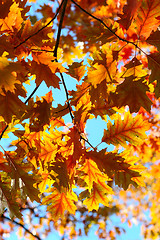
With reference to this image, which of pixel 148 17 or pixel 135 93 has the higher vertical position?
pixel 148 17

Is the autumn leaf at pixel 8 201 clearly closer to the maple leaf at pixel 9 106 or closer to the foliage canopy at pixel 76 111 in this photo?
the foliage canopy at pixel 76 111

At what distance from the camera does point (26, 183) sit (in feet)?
4.22

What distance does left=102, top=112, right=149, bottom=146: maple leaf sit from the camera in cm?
133

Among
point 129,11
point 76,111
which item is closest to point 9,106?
point 76,111

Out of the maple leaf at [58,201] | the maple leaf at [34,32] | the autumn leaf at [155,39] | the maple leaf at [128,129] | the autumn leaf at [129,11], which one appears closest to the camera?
the autumn leaf at [129,11]

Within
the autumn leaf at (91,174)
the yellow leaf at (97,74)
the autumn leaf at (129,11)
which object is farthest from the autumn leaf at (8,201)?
the autumn leaf at (129,11)

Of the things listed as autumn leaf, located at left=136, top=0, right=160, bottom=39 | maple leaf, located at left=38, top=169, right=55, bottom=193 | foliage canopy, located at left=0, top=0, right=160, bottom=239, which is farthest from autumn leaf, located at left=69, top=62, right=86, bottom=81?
maple leaf, located at left=38, top=169, right=55, bottom=193

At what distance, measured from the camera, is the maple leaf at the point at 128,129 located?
4.35 feet

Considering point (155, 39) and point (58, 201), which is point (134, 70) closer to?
point (155, 39)

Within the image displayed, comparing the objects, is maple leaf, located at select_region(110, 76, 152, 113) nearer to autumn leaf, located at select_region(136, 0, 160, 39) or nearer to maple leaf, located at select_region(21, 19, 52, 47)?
autumn leaf, located at select_region(136, 0, 160, 39)

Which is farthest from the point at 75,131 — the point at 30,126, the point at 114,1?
the point at 114,1

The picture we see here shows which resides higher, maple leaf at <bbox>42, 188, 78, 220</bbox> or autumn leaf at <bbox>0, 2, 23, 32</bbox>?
autumn leaf at <bbox>0, 2, 23, 32</bbox>

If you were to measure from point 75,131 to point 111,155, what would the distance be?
0.23 m

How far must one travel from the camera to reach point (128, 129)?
4.38ft
